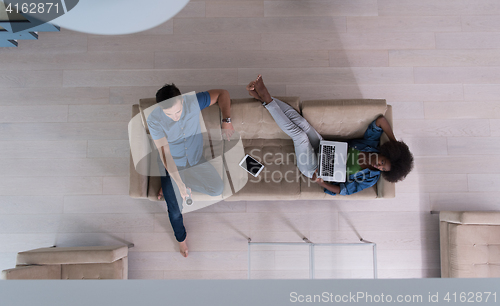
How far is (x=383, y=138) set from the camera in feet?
6.73

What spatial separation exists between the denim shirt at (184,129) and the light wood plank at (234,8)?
1068mm

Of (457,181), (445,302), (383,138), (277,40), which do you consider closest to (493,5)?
(457,181)

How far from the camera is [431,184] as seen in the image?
2443 mm

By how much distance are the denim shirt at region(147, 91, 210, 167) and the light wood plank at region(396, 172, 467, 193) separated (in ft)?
5.97

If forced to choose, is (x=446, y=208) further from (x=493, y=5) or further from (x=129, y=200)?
(x=129, y=200)

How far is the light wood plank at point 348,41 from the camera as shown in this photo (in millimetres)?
2543

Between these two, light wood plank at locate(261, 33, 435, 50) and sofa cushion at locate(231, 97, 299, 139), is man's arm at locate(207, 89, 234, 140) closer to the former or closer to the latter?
sofa cushion at locate(231, 97, 299, 139)

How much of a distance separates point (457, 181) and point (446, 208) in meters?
0.26

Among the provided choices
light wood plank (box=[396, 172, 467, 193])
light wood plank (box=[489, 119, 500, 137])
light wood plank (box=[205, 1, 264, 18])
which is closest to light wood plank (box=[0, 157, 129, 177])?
light wood plank (box=[205, 1, 264, 18])

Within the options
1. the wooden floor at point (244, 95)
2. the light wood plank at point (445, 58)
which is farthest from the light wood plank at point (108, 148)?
the light wood plank at point (445, 58)

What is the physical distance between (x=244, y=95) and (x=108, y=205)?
5.19 feet

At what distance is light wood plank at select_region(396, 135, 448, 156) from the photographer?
2463 mm

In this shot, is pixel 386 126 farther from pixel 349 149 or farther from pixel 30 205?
pixel 30 205

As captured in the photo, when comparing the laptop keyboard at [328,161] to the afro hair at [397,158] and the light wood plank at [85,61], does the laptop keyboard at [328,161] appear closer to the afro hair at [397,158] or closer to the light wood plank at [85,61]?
A: the afro hair at [397,158]
